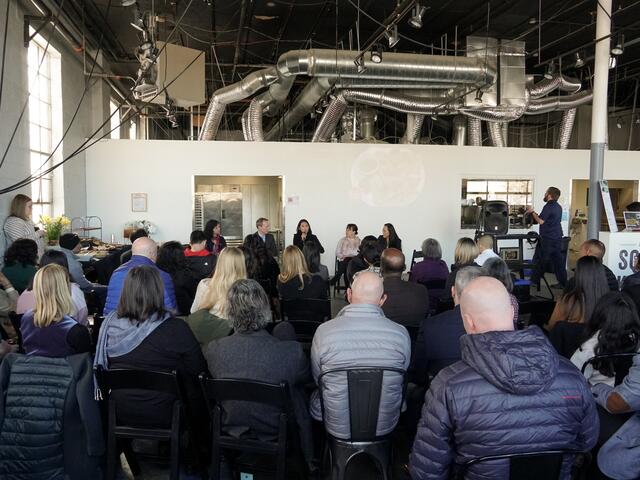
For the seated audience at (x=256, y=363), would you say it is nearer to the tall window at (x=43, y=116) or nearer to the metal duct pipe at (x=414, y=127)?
the tall window at (x=43, y=116)

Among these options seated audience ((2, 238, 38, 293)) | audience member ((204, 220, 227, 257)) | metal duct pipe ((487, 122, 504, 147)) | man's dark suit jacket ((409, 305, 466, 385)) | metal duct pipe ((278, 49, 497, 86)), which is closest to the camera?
man's dark suit jacket ((409, 305, 466, 385))

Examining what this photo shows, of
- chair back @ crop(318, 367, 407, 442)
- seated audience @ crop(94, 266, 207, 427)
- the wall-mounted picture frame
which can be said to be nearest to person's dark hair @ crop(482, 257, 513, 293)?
chair back @ crop(318, 367, 407, 442)

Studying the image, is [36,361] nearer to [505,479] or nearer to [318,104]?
[505,479]

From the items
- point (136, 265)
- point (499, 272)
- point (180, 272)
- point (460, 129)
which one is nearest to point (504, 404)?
point (499, 272)

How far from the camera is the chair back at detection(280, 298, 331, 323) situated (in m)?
4.12

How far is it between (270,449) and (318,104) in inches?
354

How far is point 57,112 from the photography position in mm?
7809

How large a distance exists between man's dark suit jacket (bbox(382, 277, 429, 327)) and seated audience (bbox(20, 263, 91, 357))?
2.02m

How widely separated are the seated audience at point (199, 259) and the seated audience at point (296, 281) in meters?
0.78

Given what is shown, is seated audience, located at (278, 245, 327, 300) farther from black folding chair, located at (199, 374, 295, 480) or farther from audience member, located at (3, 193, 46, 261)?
audience member, located at (3, 193, 46, 261)

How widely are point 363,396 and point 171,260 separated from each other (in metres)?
2.92

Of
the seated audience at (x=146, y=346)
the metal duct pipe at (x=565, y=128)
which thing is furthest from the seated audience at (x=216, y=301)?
the metal duct pipe at (x=565, y=128)

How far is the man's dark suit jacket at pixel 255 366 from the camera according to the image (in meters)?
2.38

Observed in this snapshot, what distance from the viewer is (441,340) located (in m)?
2.76
